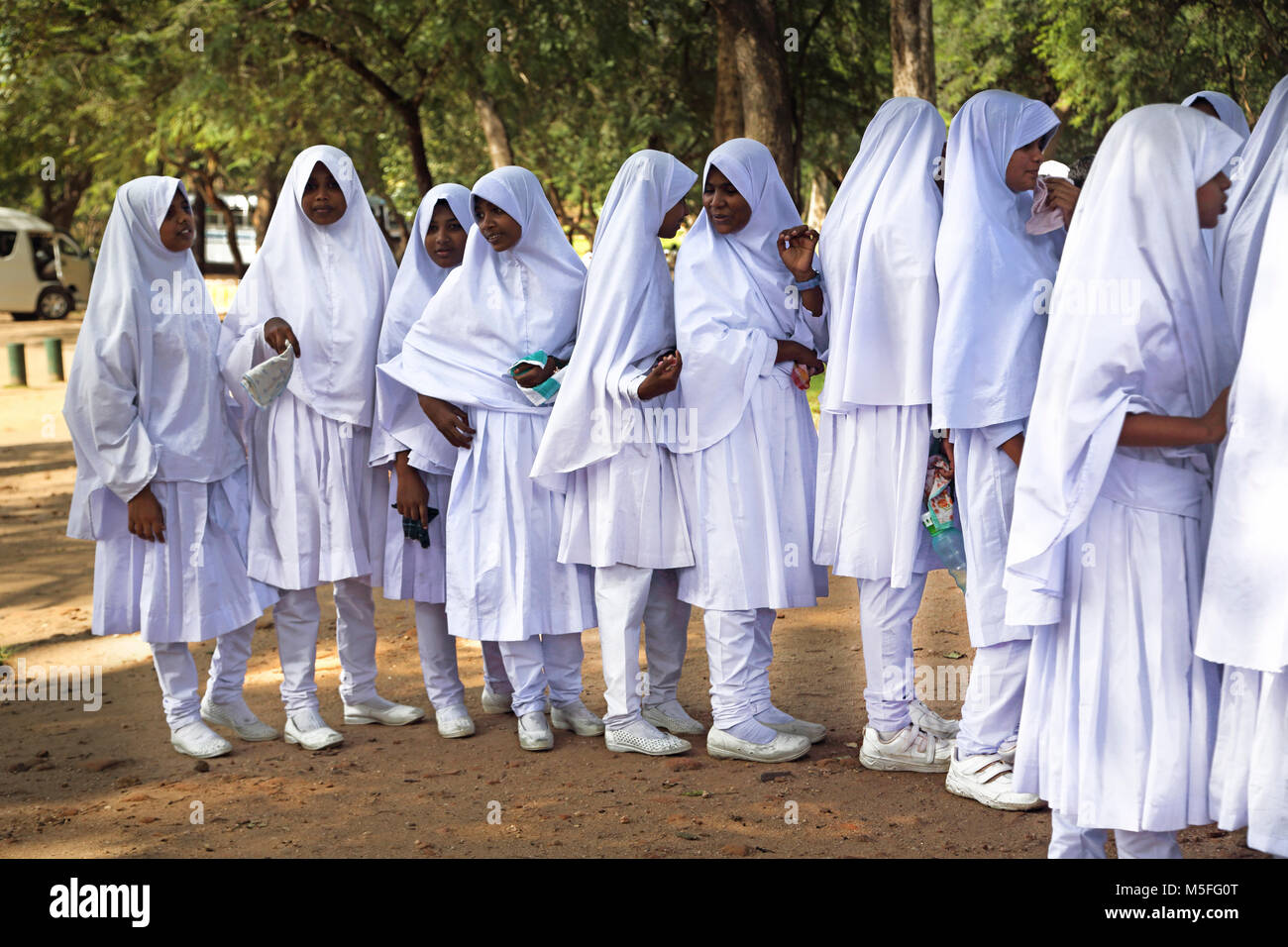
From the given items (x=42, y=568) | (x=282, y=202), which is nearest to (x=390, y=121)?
(x=42, y=568)

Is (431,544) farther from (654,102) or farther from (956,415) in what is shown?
(654,102)

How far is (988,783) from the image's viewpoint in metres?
4.38

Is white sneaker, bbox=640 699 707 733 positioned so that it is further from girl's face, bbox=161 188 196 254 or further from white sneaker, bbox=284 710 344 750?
girl's face, bbox=161 188 196 254

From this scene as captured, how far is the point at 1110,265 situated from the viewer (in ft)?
10.0

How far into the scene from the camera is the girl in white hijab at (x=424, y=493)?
533 cm

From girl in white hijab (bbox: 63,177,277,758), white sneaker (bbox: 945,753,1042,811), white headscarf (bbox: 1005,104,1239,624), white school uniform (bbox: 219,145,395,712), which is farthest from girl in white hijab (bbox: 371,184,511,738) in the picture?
white headscarf (bbox: 1005,104,1239,624)

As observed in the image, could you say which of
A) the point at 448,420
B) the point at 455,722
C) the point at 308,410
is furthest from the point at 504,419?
the point at 455,722

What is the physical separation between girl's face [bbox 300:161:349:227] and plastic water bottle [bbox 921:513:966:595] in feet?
8.50

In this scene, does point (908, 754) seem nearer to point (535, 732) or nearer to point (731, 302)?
point (535, 732)

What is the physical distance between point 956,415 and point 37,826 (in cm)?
331

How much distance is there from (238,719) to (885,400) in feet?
9.42

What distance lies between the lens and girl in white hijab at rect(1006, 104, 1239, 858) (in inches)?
120

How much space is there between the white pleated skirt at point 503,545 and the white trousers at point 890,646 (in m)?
1.10

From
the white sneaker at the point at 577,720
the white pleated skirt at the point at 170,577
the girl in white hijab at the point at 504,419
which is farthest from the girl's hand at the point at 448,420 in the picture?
the white sneaker at the point at 577,720
